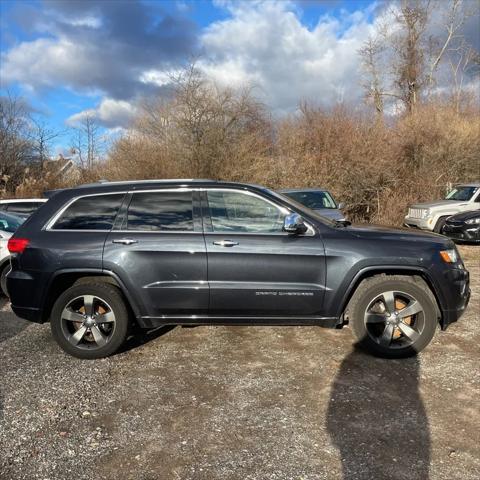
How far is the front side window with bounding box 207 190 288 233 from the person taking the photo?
15.5 feet

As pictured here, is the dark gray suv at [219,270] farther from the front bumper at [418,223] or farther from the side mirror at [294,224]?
the front bumper at [418,223]

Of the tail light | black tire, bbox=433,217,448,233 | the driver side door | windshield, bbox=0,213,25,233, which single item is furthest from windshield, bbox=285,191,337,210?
the tail light

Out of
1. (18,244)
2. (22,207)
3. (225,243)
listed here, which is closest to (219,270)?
(225,243)

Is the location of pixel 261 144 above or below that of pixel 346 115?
below

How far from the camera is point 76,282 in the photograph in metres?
4.84

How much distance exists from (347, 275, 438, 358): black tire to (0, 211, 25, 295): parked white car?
566 cm

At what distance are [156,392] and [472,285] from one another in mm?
6208

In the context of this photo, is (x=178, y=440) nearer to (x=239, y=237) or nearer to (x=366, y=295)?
(x=239, y=237)

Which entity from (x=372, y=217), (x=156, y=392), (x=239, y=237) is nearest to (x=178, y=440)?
(x=156, y=392)

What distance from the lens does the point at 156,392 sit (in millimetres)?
4098

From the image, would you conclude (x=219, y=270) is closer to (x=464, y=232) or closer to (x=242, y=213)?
(x=242, y=213)

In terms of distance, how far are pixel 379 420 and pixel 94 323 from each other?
286 cm

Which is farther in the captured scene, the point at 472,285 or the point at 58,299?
the point at 472,285

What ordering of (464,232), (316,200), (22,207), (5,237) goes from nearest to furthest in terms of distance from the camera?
(5,237), (22,207), (316,200), (464,232)
